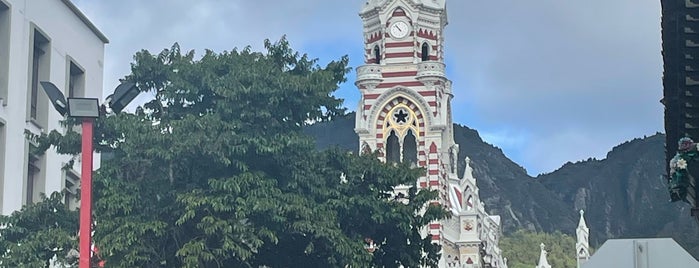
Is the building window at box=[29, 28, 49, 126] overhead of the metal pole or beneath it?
overhead

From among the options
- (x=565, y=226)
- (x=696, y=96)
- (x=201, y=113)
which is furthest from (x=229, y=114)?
(x=565, y=226)

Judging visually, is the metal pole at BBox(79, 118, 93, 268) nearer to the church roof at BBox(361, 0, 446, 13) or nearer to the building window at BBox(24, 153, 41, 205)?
the building window at BBox(24, 153, 41, 205)

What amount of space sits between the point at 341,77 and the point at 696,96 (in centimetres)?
1403

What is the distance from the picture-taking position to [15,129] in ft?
103

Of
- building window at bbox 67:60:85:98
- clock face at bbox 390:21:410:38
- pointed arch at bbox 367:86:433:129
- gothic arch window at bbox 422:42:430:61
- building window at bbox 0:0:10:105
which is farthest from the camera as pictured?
gothic arch window at bbox 422:42:430:61

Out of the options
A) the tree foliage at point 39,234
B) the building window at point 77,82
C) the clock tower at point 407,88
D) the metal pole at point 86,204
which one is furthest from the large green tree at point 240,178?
the clock tower at point 407,88

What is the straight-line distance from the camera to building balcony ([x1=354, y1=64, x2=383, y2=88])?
198ft

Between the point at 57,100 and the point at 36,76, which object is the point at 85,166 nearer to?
the point at 57,100

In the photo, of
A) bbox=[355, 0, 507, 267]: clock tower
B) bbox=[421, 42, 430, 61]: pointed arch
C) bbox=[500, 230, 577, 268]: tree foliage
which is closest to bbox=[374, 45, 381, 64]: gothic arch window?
bbox=[355, 0, 507, 267]: clock tower

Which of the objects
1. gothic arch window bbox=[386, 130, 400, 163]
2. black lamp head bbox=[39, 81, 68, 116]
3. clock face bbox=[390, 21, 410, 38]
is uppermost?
clock face bbox=[390, 21, 410, 38]

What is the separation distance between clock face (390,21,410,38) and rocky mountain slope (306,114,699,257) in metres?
75.3

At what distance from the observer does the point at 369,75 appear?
60.4 m

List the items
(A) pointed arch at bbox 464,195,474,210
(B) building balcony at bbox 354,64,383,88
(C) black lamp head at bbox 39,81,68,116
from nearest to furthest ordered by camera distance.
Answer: (C) black lamp head at bbox 39,81,68,116, (B) building balcony at bbox 354,64,383,88, (A) pointed arch at bbox 464,195,474,210

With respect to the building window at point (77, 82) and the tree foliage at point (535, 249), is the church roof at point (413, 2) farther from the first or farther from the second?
the tree foliage at point (535, 249)
